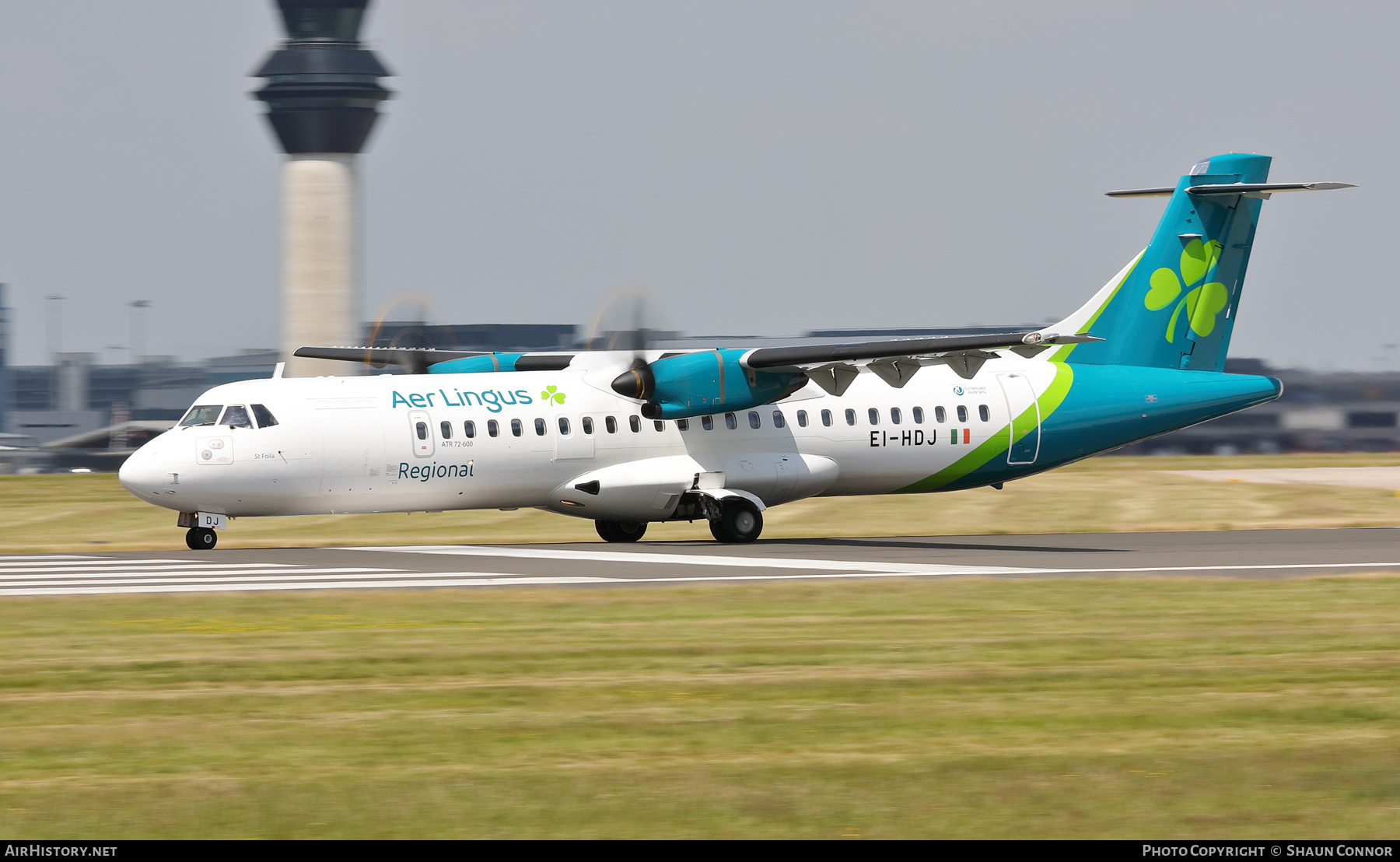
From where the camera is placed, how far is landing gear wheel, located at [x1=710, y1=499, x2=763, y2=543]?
24.8 metres

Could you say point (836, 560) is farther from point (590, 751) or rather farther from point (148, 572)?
point (590, 751)

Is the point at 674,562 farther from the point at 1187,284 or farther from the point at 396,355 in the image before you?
the point at 1187,284

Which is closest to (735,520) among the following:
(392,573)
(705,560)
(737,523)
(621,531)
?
(737,523)

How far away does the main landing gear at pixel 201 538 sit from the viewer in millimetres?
22641

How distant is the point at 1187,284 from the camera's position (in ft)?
90.5

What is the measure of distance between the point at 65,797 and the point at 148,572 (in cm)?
1219

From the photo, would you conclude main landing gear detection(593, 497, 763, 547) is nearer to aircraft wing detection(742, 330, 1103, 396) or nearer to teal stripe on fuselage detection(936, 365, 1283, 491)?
aircraft wing detection(742, 330, 1103, 396)

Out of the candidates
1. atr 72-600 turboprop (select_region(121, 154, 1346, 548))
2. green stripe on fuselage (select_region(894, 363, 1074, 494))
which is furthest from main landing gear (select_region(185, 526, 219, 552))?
green stripe on fuselage (select_region(894, 363, 1074, 494))

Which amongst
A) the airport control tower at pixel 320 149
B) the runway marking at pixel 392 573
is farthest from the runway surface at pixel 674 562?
the airport control tower at pixel 320 149

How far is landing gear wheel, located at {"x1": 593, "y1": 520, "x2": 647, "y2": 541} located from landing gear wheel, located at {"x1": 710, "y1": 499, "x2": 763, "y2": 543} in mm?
1639

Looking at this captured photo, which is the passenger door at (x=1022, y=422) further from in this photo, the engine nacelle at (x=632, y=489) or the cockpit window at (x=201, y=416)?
the cockpit window at (x=201, y=416)

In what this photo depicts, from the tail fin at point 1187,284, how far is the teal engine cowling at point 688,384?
6382 millimetres

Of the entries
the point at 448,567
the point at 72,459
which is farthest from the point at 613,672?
the point at 72,459

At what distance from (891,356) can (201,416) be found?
10319mm
